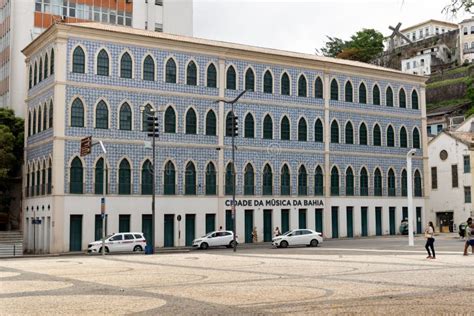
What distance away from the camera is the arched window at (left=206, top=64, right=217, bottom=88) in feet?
180

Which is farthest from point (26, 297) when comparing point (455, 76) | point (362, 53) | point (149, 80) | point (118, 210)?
point (362, 53)

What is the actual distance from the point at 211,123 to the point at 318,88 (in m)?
11.3

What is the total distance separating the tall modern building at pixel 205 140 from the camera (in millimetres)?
48938

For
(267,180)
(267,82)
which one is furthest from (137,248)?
(267,82)

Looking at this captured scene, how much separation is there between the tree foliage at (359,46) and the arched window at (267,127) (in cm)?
6435

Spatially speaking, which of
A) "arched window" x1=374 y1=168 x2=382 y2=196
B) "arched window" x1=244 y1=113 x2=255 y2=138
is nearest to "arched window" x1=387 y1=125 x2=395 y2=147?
"arched window" x1=374 y1=168 x2=382 y2=196

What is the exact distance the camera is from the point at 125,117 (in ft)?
167

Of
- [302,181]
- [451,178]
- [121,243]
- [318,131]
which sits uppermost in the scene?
[318,131]

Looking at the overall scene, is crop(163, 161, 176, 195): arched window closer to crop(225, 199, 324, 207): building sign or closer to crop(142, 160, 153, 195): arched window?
crop(142, 160, 153, 195): arched window

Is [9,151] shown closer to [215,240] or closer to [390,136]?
[215,240]

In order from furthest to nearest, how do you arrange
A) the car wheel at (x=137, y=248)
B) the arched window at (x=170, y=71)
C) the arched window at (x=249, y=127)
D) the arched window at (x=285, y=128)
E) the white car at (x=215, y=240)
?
the arched window at (x=285, y=128) < the arched window at (x=249, y=127) < the arched window at (x=170, y=71) < the white car at (x=215, y=240) < the car wheel at (x=137, y=248)

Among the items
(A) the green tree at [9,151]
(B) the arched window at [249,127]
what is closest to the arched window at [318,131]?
(B) the arched window at [249,127]

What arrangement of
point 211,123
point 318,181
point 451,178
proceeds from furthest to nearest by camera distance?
point 451,178
point 318,181
point 211,123

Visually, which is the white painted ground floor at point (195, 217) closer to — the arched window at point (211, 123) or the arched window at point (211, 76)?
the arched window at point (211, 123)
